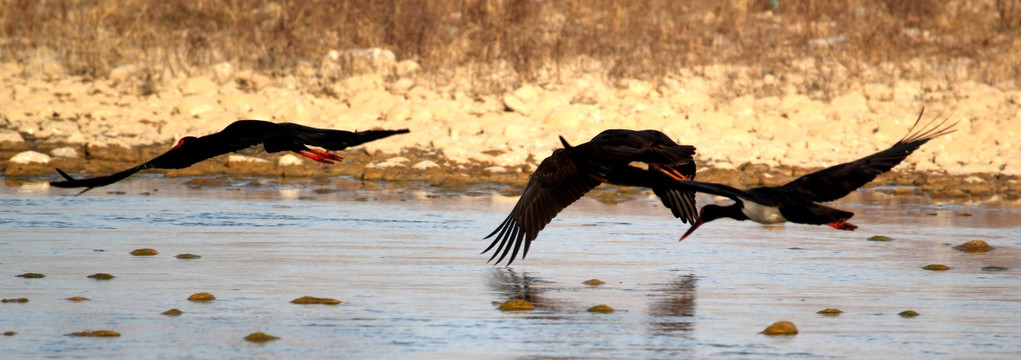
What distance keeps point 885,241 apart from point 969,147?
6061mm

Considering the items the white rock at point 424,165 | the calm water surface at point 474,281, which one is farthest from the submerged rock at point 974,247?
the white rock at point 424,165

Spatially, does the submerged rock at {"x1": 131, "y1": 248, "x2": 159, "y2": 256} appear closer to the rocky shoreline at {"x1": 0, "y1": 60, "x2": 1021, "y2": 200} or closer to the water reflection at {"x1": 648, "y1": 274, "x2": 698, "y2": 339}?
the water reflection at {"x1": 648, "y1": 274, "x2": 698, "y2": 339}

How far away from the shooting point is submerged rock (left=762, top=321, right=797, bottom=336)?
7223mm

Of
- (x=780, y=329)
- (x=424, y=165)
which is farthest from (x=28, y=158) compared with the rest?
(x=780, y=329)

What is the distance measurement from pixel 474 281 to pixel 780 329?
228cm

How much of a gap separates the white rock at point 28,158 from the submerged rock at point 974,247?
9737 mm

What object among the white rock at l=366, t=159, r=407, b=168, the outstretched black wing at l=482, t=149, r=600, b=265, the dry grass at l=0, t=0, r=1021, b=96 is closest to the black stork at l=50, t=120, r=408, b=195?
the outstretched black wing at l=482, t=149, r=600, b=265

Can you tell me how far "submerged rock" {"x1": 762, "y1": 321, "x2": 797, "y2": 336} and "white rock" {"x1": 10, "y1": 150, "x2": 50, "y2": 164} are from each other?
10.5 meters

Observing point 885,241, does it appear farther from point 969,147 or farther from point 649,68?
point 649,68

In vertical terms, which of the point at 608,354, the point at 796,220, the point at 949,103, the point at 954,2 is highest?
the point at 954,2

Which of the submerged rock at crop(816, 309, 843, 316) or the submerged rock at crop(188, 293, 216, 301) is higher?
the submerged rock at crop(188, 293, 216, 301)

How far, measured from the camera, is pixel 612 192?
587 inches

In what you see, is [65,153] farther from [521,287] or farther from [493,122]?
[521,287]

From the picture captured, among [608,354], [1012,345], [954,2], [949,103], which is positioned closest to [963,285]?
[1012,345]
